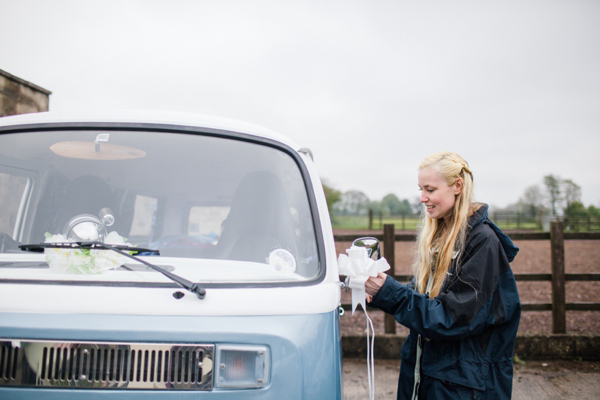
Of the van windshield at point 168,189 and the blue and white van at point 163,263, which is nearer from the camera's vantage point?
the blue and white van at point 163,263

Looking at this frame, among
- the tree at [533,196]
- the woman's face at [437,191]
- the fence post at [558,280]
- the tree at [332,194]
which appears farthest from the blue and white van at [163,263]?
the tree at [533,196]

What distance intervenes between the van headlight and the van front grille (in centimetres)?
4

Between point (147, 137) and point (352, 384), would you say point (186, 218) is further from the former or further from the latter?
point (352, 384)

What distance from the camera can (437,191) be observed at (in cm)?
195

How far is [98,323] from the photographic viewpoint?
1.33m

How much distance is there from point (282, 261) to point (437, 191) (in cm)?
85

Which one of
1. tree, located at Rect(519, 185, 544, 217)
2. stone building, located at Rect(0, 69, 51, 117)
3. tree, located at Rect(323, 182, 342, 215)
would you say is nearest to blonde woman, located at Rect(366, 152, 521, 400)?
stone building, located at Rect(0, 69, 51, 117)

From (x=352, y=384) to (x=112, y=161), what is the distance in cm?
345

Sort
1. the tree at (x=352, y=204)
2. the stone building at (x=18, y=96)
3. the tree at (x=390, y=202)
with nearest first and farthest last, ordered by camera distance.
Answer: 1. the stone building at (x=18, y=96)
2. the tree at (x=352, y=204)
3. the tree at (x=390, y=202)

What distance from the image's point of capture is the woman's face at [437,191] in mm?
1938

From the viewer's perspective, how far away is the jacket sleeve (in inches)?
67.2

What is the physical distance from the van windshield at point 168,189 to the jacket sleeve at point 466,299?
1.47ft

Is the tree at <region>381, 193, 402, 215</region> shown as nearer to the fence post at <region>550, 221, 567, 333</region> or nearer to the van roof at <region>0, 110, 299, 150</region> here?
the fence post at <region>550, 221, 567, 333</region>

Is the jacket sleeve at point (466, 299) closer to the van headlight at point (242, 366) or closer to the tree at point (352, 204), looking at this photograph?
the van headlight at point (242, 366)
